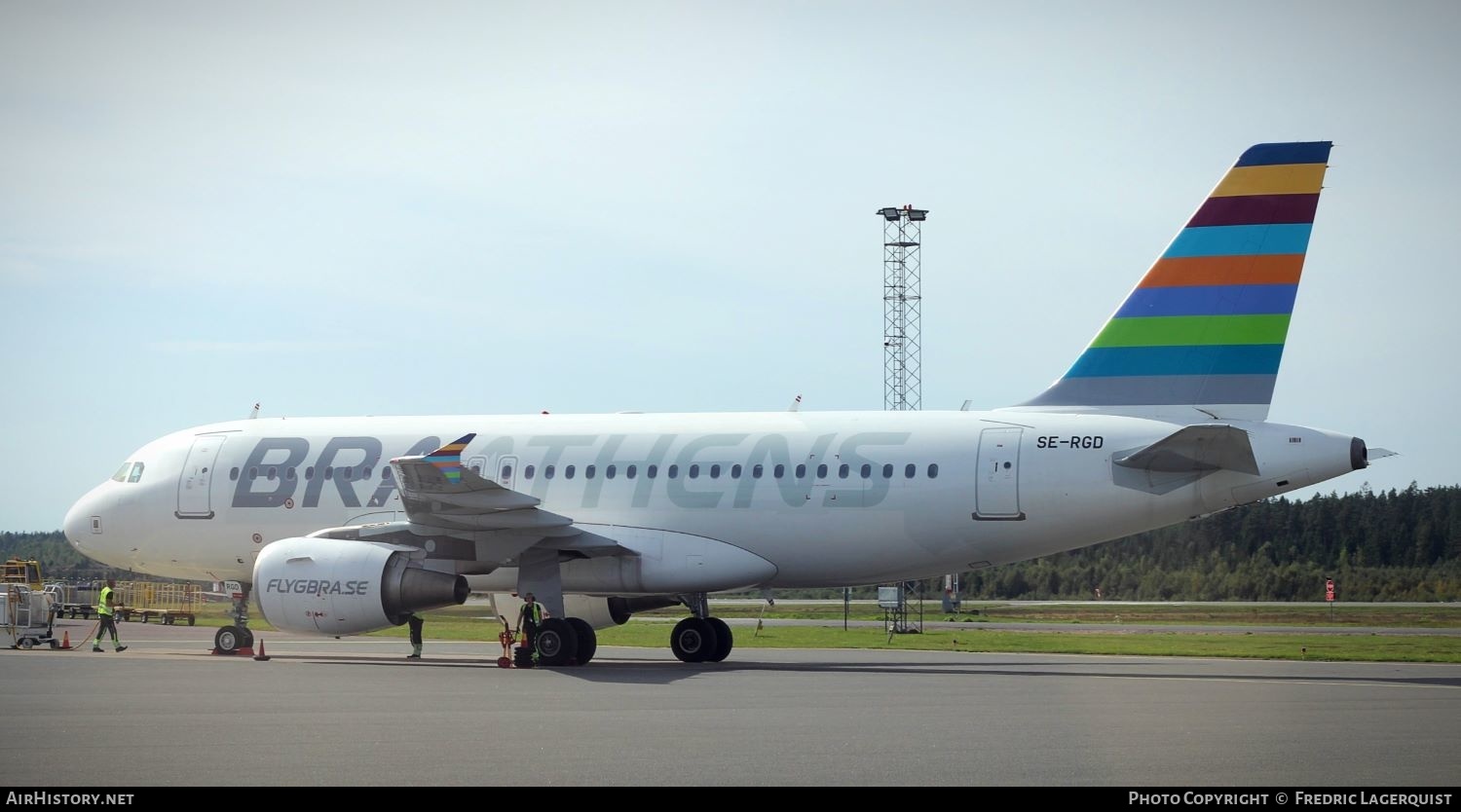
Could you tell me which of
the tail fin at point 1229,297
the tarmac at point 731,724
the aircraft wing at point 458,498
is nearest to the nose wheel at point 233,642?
the tarmac at point 731,724

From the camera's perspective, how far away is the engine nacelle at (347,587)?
2295 centimetres

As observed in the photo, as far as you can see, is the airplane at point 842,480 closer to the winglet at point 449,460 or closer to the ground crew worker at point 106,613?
the winglet at point 449,460

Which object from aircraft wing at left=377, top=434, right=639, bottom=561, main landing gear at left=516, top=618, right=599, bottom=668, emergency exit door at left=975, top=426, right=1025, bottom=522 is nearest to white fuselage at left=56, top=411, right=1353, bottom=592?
emergency exit door at left=975, top=426, right=1025, bottom=522

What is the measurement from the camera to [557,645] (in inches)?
910

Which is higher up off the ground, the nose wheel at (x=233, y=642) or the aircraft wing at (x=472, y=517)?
the aircraft wing at (x=472, y=517)

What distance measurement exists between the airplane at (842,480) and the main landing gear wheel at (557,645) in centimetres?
3

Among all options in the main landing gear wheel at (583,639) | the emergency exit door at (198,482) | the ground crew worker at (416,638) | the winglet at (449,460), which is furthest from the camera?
the emergency exit door at (198,482)

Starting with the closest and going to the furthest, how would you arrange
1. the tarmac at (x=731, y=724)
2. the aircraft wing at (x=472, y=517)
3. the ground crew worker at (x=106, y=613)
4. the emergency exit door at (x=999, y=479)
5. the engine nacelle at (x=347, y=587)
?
the tarmac at (x=731, y=724) → the aircraft wing at (x=472, y=517) → the emergency exit door at (x=999, y=479) → the engine nacelle at (x=347, y=587) → the ground crew worker at (x=106, y=613)

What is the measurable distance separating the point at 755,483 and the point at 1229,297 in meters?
7.85

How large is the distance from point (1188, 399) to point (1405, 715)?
8.30 metres

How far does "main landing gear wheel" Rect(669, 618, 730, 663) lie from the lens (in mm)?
24938

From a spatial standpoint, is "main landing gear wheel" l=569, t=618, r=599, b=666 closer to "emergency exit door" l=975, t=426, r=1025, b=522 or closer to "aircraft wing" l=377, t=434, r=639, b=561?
"aircraft wing" l=377, t=434, r=639, b=561
